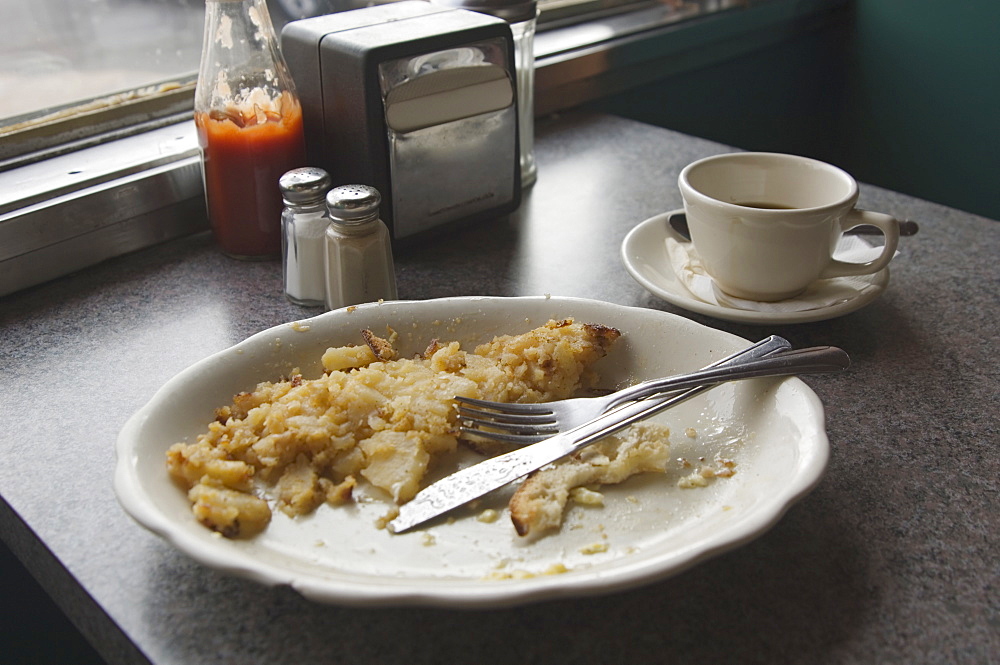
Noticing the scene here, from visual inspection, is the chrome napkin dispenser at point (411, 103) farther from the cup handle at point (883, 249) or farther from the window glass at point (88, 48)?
the cup handle at point (883, 249)

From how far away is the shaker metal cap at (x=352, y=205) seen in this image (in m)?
1.06

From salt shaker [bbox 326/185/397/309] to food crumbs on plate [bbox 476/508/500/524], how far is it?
425mm

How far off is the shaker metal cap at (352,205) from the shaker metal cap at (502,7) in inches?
17.5

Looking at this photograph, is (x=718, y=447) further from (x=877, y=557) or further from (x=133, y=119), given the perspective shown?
(x=133, y=119)

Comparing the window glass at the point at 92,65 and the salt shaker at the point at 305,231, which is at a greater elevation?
the window glass at the point at 92,65

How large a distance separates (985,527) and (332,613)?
57 cm

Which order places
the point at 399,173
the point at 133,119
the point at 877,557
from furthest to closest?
the point at 133,119
the point at 399,173
the point at 877,557

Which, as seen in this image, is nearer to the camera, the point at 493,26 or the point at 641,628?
the point at 641,628

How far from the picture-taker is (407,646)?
2.15ft

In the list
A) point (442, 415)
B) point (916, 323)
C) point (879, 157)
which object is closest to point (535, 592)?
point (442, 415)

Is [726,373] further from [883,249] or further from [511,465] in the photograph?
[883,249]

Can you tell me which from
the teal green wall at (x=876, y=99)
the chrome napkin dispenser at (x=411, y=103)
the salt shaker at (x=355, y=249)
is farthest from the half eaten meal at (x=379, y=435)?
the teal green wall at (x=876, y=99)

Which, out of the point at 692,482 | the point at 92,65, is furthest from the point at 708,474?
the point at 92,65

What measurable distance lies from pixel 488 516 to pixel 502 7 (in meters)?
0.92
